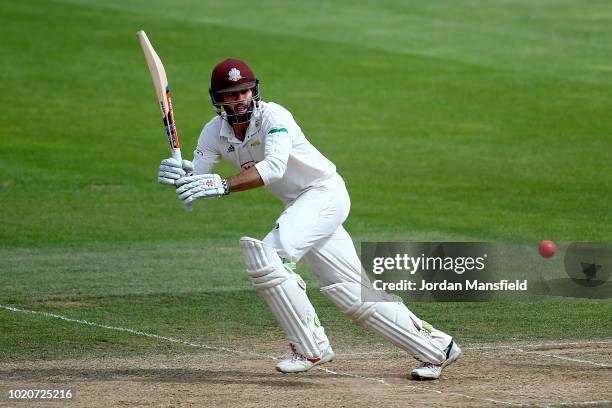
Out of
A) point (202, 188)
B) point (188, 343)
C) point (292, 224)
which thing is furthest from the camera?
point (188, 343)

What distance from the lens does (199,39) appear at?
24.4 metres

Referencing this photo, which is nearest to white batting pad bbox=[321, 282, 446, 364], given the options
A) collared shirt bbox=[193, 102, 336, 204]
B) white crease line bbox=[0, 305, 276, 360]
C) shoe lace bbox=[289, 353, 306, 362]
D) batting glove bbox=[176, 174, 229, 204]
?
shoe lace bbox=[289, 353, 306, 362]

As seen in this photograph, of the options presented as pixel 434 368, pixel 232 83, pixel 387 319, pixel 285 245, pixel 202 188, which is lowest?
pixel 434 368

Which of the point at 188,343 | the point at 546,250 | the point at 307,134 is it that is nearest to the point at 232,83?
the point at 188,343

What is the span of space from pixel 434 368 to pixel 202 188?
5.83ft

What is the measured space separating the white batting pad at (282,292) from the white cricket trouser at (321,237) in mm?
88

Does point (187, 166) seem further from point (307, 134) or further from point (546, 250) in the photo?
point (307, 134)

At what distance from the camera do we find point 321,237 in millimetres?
7520

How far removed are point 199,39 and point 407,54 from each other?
13.5ft

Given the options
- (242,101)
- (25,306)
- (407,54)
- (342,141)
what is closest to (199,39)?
(407,54)

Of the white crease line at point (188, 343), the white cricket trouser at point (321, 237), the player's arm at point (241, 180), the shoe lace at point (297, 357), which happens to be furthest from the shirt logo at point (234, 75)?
the white crease line at point (188, 343)

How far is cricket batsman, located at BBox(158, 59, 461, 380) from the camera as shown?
729 centimetres

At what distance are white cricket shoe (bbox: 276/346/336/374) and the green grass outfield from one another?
1341mm

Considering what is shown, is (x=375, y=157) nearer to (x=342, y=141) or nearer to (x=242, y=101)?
(x=342, y=141)
